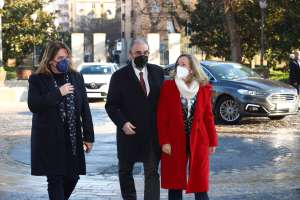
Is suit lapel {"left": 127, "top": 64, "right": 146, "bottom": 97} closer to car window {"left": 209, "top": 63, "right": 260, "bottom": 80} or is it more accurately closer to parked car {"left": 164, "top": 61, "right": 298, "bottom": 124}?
parked car {"left": 164, "top": 61, "right": 298, "bottom": 124}

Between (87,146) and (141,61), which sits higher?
(141,61)

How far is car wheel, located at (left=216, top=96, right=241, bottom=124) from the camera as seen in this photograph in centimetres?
1595

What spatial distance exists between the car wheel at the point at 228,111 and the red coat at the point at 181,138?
31.6 ft

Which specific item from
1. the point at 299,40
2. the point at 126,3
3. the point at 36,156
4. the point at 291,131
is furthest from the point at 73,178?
the point at 126,3

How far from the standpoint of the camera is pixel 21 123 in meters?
16.6

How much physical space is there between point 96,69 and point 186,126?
62.6 feet

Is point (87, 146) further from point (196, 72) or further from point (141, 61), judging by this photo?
A: point (196, 72)

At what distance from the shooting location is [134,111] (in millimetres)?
6621

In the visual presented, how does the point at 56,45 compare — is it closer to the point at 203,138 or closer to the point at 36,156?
the point at 36,156

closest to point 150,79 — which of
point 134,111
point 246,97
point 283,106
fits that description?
point 134,111

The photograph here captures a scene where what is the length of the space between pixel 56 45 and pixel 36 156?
1053mm

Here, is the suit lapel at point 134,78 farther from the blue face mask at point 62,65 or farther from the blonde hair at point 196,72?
the blue face mask at point 62,65

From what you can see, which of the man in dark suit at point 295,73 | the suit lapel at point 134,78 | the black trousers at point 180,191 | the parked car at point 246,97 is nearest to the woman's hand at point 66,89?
the suit lapel at point 134,78

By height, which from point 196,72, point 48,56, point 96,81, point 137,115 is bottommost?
point 96,81
